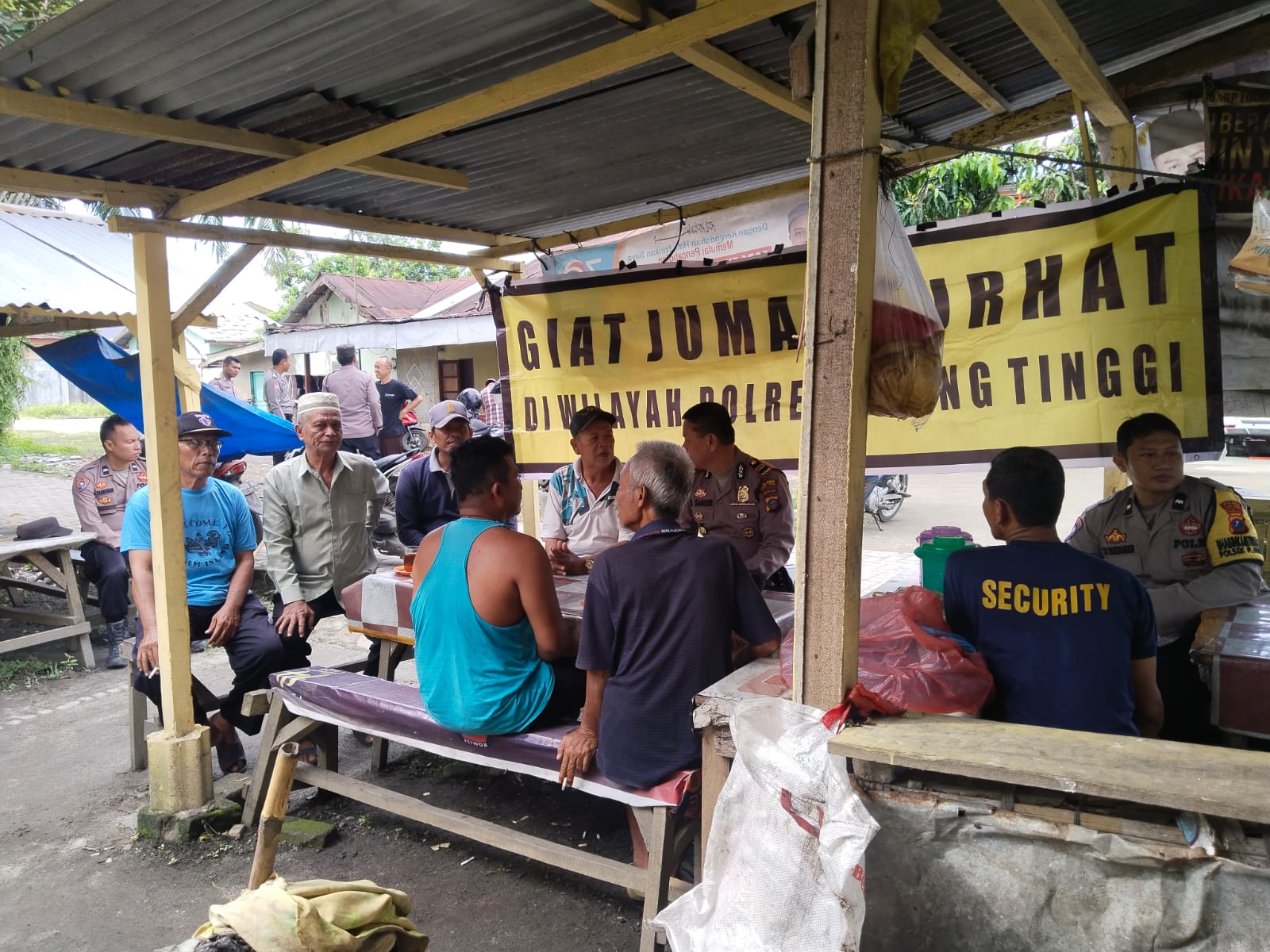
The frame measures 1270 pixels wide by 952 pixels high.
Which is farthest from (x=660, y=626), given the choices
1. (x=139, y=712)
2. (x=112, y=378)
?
(x=112, y=378)

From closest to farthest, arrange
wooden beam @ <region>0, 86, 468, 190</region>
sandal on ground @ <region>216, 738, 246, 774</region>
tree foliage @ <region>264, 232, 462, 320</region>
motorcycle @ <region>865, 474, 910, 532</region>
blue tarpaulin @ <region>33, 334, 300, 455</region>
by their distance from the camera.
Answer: wooden beam @ <region>0, 86, 468, 190</region> → sandal on ground @ <region>216, 738, 246, 774</region> → blue tarpaulin @ <region>33, 334, 300, 455</region> → motorcycle @ <region>865, 474, 910, 532</region> → tree foliage @ <region>264, 232, 462, 320</region>

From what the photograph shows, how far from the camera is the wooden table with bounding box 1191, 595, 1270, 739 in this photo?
253cm

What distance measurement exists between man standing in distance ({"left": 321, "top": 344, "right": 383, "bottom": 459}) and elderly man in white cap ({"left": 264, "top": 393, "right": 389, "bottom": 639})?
636cm

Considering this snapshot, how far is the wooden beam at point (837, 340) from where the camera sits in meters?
2.00

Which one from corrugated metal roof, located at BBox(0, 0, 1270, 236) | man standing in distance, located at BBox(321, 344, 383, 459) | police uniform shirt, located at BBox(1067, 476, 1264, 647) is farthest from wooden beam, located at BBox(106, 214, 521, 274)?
man standing in distance, located at BBox(321, 344, 383, 459)

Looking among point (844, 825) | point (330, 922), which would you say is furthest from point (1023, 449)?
point (330, 922)

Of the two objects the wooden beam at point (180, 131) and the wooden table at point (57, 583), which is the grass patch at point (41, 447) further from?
the wooden beam at point (180, 131)

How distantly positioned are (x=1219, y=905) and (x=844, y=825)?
761mm

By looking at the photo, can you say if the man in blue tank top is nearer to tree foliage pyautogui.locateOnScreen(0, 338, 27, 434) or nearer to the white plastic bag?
the white plastic bag

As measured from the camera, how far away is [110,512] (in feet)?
22.5

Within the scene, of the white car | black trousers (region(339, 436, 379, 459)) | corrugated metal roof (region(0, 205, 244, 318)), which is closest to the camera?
corrugated metal roof (region(0, 205, 244, 318))

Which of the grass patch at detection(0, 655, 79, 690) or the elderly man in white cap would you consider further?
the grass patch at detection(0, 655, 79, 690)

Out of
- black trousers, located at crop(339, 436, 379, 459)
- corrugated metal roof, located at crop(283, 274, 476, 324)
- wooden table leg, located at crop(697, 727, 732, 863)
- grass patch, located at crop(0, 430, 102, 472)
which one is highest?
corrugated metal roof, located at crop(283, 274, 476, 324)

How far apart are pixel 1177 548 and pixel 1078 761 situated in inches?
74.1
